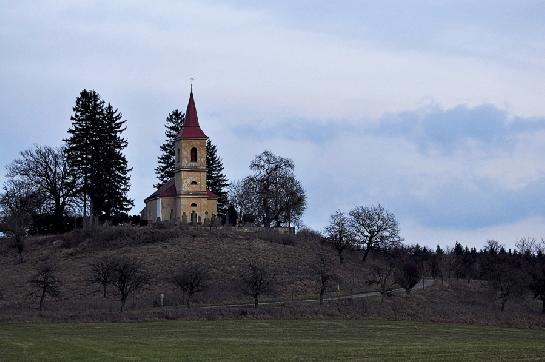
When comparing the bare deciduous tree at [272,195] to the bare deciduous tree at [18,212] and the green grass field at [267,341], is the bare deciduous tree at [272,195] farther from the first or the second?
the green grass field at [267,341]

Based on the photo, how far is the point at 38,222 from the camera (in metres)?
91.5

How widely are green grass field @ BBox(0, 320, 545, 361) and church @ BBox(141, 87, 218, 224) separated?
35.4 m

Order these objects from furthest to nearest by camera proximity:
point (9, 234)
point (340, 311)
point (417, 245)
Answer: point (417, 245) < point (9, 234) < point (340, 311)

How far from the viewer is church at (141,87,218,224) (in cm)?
8756

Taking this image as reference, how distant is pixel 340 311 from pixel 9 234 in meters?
38.8

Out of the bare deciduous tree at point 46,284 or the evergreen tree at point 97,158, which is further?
the evergreen tree at point 97,158

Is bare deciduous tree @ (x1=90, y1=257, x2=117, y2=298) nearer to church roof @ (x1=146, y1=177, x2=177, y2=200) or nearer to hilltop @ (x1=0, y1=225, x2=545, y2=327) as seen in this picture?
hilltop @ (x1=0, y1=225, x2=545, y2=327)

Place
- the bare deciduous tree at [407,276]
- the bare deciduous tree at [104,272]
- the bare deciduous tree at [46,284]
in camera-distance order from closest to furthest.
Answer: the bare deciduous tree at [46,284]
the bare deciduous tree at [104,272]
the bare deciduous tree at [407,276]

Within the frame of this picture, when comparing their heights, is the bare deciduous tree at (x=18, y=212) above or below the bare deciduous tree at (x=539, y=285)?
above

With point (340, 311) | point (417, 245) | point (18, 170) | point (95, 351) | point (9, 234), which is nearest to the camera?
point (95, 351)

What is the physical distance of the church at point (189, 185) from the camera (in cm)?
8756

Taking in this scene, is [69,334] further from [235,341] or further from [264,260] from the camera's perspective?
[264,260]

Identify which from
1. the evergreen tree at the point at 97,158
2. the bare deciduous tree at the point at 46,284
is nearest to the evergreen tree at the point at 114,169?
the evergreen tree at the point at 97,158

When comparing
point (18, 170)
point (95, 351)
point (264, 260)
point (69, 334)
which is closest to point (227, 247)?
point (264, 260)
